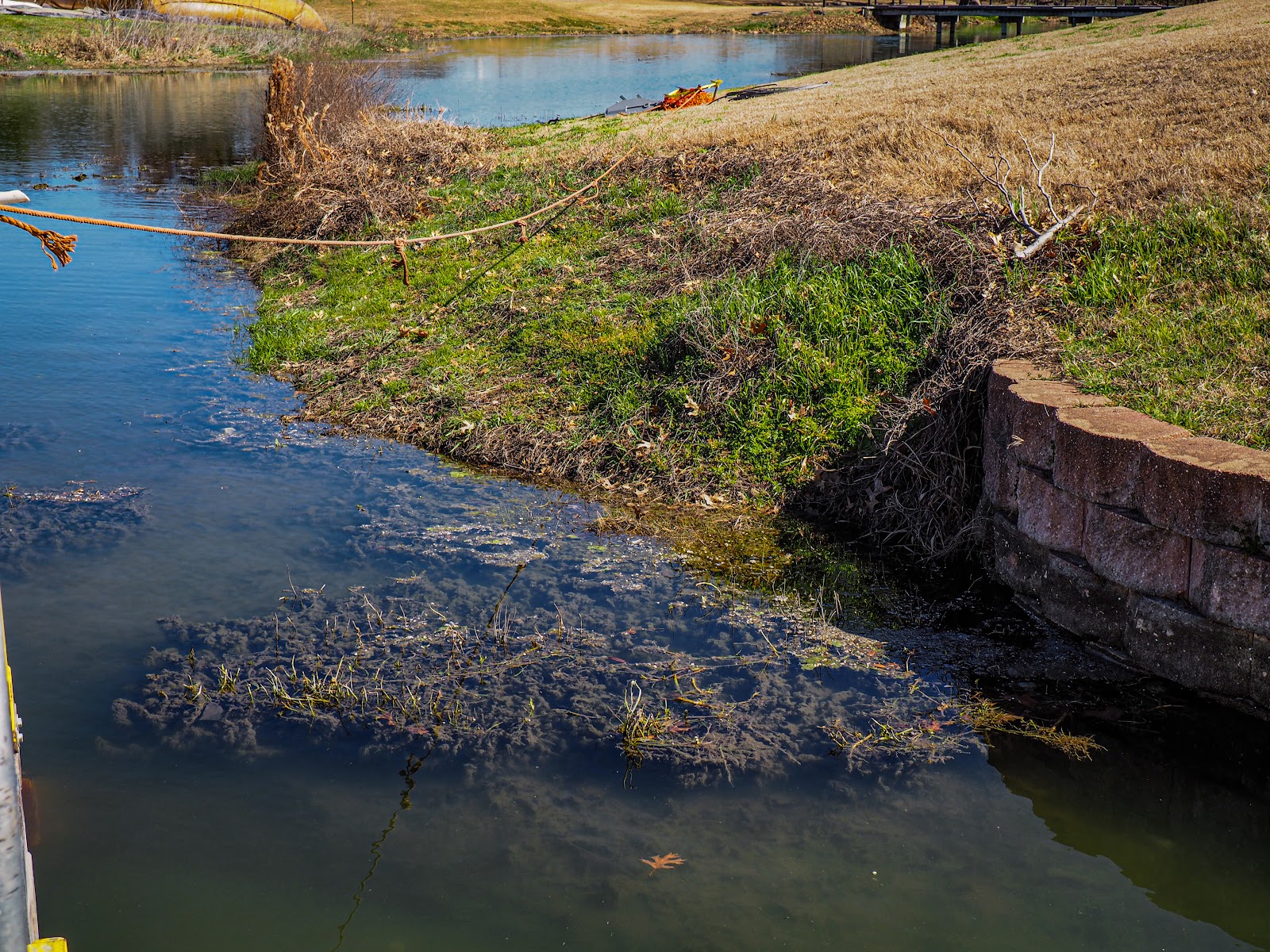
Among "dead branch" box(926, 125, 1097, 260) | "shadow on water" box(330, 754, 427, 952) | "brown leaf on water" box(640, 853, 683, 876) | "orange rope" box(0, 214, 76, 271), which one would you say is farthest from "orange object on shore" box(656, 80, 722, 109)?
"brown leaf on water" box(640, 853, 683, 876)

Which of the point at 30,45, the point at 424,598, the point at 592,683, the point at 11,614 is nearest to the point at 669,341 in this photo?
the point at 424,598

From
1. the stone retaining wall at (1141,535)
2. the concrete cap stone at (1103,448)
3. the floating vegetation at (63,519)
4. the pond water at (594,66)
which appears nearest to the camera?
the stone retaining wall at (1141,535)

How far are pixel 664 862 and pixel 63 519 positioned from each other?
453 cm

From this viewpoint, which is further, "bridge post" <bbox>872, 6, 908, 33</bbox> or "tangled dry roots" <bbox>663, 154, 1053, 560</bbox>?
"bridge post" <bbox>872, 6, 908, 33</bbox>

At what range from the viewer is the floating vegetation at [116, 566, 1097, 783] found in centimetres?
457

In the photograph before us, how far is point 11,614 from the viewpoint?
18.0 feet

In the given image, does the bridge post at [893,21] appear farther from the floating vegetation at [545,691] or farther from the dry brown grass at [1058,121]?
the floating vegetation at [545,691]

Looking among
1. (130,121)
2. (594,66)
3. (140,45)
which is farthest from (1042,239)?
(140,45)

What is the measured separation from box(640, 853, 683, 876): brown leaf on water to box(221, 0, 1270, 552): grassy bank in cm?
309

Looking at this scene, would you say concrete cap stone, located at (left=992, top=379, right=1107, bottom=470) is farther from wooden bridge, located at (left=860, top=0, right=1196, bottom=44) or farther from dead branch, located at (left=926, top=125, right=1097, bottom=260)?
wooden bridge, located at (left=860, top=0, right=1196, bottom=44)

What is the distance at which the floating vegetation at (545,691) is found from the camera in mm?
4574

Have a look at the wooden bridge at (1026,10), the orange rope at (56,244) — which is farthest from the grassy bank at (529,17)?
the orange rope at (56,244)

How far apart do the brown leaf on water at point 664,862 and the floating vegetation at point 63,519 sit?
3970mm

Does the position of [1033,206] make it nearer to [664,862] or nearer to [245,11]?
[664,862]
